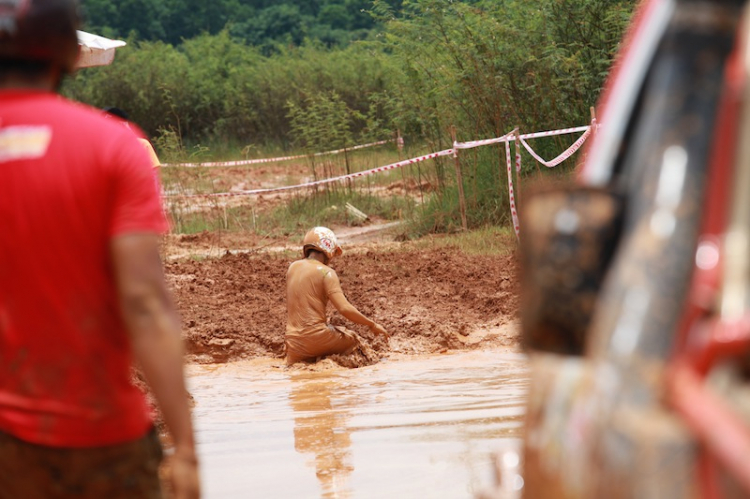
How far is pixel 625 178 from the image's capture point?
6.32 feet

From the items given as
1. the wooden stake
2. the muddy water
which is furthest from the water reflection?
the wooden stake

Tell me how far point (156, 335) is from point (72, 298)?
7.0 inches

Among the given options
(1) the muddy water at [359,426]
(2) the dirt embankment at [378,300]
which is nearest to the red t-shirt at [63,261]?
(1) the muddy water at [359,426]

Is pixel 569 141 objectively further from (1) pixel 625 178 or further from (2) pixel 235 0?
(2) pixel 235 0

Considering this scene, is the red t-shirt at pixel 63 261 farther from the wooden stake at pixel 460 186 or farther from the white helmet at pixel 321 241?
the wooden stake at pixel 460 186

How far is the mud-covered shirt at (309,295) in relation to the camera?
383 inches

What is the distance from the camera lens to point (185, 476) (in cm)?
246

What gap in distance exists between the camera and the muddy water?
5.68 meters

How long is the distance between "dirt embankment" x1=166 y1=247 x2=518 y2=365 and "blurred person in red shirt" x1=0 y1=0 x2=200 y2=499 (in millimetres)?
7743

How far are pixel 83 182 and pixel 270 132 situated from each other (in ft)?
104

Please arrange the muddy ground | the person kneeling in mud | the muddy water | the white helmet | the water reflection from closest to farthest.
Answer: the muddy water, the water reflection, the person kneeling in mud, the white helmet, the muddy ground

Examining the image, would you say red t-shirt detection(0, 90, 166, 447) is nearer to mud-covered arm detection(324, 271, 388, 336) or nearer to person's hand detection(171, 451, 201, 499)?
person's hand detection(171, 451, 201, 499)

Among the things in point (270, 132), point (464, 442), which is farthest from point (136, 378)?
point (270, 132)

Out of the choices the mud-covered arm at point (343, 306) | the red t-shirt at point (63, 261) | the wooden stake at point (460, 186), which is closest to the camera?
the red t-shirt at point (63, 261)
